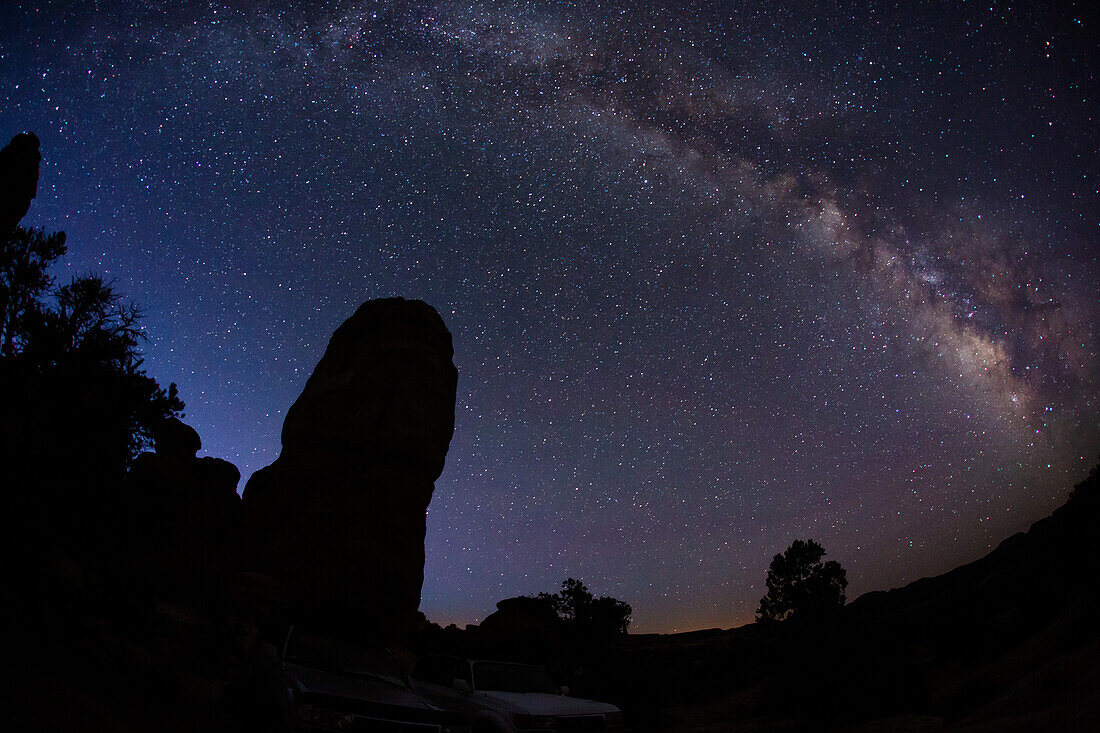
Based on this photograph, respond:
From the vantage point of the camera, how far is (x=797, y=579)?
2015 inches

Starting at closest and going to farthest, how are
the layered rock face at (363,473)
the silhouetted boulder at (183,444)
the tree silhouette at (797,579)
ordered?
1. the layered rock face at (363,473)
2. the silhouetted boulder at (183,444)
3. the tree silhouette at (797,579)

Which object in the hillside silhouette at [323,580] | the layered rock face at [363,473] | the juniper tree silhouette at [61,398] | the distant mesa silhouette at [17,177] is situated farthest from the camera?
the layered rock face at [363,473]

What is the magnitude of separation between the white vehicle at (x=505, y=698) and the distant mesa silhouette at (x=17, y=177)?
22.6 m

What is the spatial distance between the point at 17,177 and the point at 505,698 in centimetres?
2674

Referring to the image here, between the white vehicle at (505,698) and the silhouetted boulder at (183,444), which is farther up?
the silhouetted boulder at (183,444)

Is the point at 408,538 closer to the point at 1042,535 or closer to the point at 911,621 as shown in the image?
the point at 911,621

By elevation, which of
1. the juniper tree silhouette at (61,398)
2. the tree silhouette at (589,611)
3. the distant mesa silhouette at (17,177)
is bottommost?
the tree silhouette at (589,611)

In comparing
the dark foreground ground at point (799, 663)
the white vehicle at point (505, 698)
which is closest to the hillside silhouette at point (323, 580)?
the dark foreground ground at point (799, 663)

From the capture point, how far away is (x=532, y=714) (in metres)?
7.09

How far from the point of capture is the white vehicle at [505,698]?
7.16 metres

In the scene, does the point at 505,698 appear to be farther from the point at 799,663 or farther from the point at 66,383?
the point at 66,383

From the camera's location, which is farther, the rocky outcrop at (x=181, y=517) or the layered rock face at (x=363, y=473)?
the layered rock face at (x=363, y=473)

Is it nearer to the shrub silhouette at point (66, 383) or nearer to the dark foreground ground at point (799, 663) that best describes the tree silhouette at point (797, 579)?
the dark foreground ground at point (799, 663)

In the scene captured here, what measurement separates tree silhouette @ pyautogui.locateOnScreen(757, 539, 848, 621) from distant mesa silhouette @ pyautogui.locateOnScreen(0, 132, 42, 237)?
5632 centimetres
